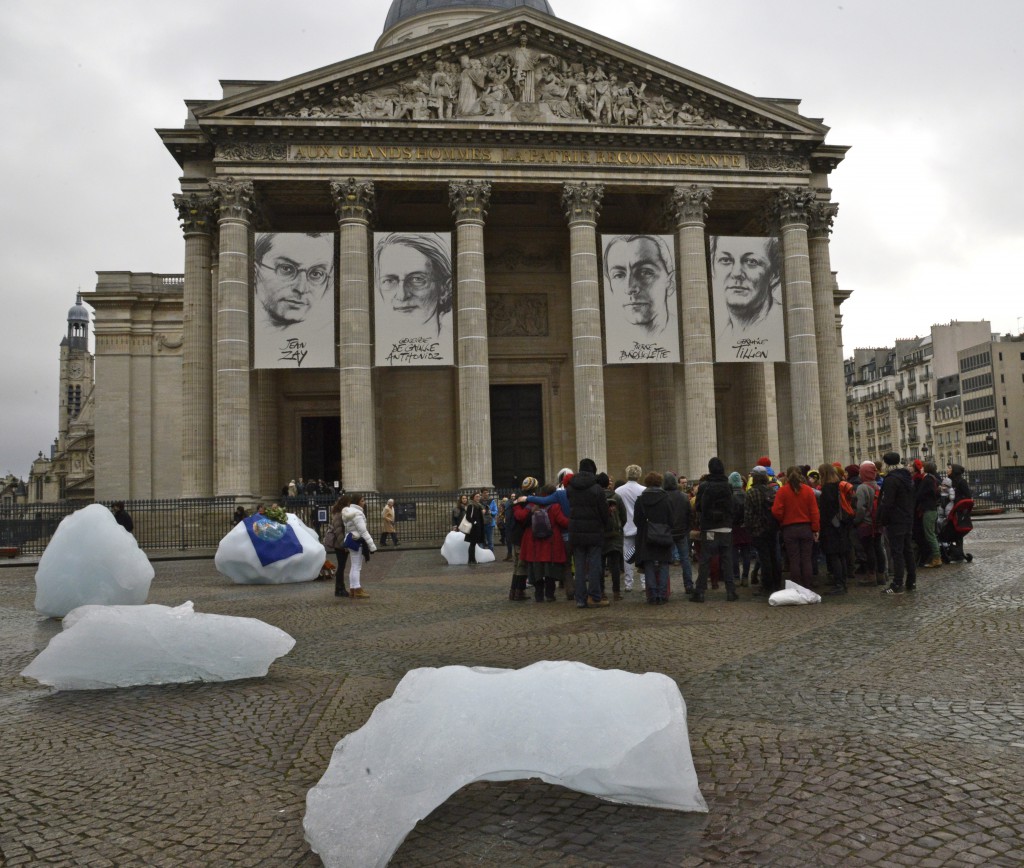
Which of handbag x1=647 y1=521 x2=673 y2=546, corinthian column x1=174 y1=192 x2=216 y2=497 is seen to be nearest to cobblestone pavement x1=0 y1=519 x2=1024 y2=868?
handbag x1=647 y1=521 x2=673 y2=546

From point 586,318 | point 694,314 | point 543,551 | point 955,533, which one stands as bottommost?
point 955,533

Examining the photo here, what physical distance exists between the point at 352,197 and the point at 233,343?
6077 mm

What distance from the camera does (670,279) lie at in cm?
2953

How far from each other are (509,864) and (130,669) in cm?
424

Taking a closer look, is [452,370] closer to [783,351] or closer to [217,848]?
[783,351]

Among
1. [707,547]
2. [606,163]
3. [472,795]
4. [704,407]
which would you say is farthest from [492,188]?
[472,795]

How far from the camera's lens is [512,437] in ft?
112

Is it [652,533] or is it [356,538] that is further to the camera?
[356,538]

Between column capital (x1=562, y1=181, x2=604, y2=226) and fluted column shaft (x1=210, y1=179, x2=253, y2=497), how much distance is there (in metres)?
10.4

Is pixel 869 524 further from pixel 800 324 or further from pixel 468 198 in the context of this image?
pixel 468 198

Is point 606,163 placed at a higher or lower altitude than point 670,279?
higher

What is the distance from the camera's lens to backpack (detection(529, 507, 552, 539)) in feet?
36.1

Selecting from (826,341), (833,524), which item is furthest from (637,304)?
(833,524)

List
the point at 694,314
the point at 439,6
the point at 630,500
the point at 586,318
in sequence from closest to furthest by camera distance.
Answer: the point at 630,500, the point at 586,318, the point at 694,314, the point at 439,6
